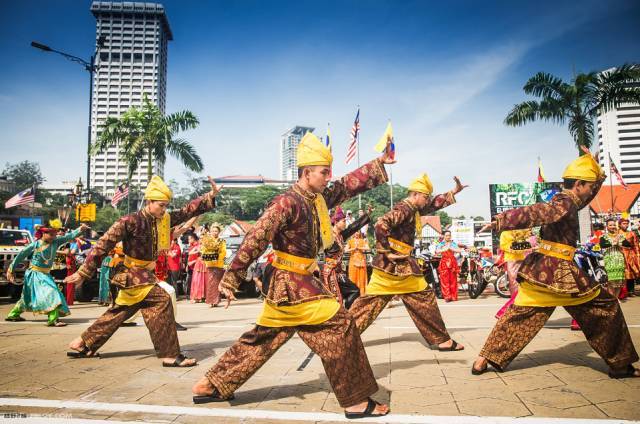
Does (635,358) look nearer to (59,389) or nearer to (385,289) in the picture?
(385,289)

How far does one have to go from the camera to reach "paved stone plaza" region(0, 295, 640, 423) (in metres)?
3.10

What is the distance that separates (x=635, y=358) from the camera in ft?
12.1

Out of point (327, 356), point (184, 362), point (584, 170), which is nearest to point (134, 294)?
point (184, 362)

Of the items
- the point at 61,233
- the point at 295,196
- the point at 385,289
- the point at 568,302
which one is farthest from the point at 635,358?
the point at 61,233

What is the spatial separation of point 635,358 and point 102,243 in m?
5.40

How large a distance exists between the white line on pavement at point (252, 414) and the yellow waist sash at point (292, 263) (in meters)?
1.04

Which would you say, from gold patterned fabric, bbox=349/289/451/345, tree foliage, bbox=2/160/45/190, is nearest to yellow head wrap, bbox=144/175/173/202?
gold patterned fabric, bbox=349/289/451/345

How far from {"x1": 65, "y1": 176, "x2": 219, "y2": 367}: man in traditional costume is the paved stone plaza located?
269mm

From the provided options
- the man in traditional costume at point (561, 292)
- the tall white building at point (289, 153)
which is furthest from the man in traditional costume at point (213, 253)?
the tall white building at point (289, 153)

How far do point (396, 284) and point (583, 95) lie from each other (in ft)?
49.7

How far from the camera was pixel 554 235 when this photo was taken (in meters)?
4.05

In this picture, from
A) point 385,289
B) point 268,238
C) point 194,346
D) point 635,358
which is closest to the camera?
point 268,238

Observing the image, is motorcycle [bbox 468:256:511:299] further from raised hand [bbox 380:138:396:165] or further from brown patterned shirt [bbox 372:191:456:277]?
raised hand [bbox 380:138:396:165]

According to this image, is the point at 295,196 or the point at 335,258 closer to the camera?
the point at 295,196
